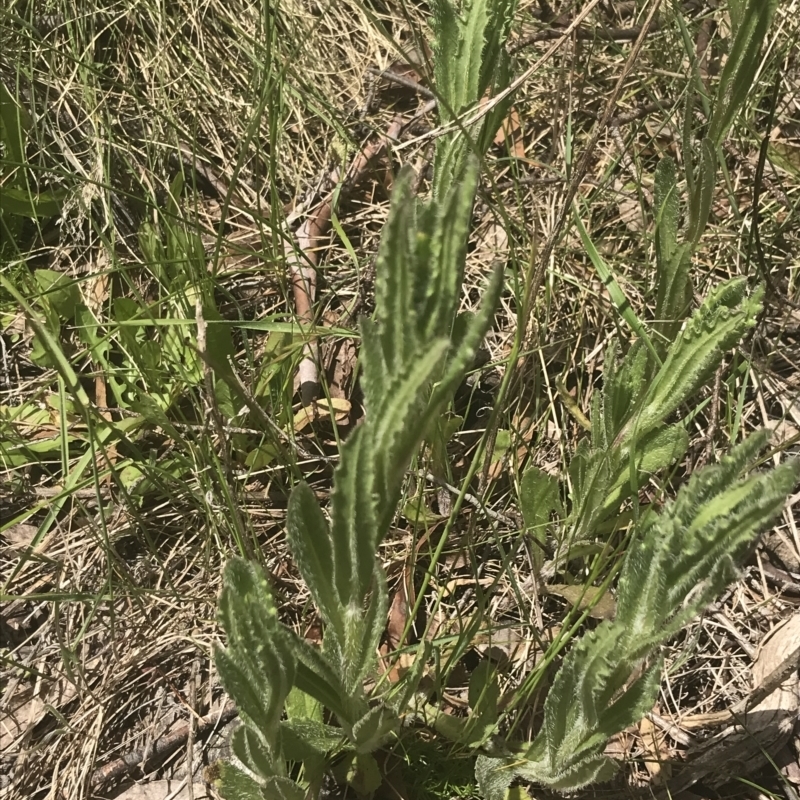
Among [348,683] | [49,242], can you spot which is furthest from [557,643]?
[49,242]

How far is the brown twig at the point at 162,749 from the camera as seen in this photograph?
4.91 ft

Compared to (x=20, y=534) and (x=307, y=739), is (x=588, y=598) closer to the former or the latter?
(x=307, y=739)

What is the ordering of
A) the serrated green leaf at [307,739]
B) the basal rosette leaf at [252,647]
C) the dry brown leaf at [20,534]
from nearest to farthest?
the basal rosette leaf at [252,647], the serrated green leaf at [307,739], the dry brown leaf at [20,534]

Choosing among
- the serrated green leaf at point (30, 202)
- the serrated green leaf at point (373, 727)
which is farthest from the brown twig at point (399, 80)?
the serrated green leaf at point (373, 727)

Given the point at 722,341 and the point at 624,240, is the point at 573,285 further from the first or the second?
the point at 722,341

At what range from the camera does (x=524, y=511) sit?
155 centimetres

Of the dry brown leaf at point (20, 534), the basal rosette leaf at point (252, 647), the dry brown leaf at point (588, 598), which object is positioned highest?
the basal rosette leaf at point (252, 647)

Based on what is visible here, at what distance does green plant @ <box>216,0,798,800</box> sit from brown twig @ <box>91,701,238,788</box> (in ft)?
0.62

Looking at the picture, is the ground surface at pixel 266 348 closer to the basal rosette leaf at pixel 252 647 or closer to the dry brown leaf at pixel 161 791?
the dry brown leaf at pixel 161 791

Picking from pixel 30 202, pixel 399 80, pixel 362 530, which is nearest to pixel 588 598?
pixel 362 530

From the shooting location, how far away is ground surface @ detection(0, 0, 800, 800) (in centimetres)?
154

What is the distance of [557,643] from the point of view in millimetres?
1344

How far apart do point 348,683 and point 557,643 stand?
0.42 meters

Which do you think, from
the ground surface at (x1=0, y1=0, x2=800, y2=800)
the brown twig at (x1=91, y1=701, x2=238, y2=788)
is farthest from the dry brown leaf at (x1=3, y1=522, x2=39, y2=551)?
the brown twig at (x1=91, y1=701, x2=238, y2=788)
